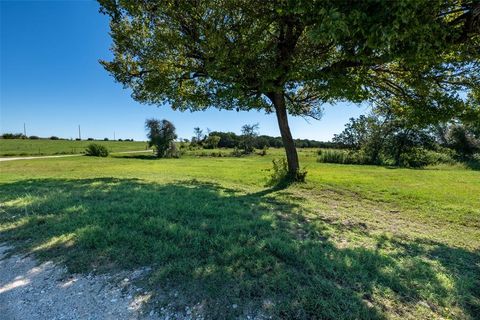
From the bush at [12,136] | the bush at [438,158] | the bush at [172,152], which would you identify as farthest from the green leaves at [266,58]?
the bush at [12,136]

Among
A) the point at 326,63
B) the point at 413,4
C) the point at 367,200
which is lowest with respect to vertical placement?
the point at 367,200

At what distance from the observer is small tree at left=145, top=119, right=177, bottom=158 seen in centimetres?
3600

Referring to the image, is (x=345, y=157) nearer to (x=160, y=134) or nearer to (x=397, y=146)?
(x=397, y=146)

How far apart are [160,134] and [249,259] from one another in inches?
1387

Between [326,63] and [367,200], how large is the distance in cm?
470

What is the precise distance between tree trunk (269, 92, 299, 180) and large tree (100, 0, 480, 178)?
42 mm

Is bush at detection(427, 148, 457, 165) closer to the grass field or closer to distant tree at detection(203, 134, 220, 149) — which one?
distant tree at detection(203, 134, 220, 149)

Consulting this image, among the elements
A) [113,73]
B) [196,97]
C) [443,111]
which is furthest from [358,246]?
[113,73]

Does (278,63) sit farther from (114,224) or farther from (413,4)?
(114,224)

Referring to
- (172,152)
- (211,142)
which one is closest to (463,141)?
(172,152)

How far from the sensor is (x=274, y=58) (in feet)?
27.9

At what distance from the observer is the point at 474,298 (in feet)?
9.23

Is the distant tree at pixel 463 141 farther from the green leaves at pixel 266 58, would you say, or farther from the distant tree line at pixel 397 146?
the green leaves at pixel 266 58

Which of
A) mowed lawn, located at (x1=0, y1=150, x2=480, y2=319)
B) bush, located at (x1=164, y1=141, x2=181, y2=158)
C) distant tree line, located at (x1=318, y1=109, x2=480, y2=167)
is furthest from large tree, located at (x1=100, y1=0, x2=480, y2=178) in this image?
bush, located at (x1=164, y1=141, x2=181, y2=158)
